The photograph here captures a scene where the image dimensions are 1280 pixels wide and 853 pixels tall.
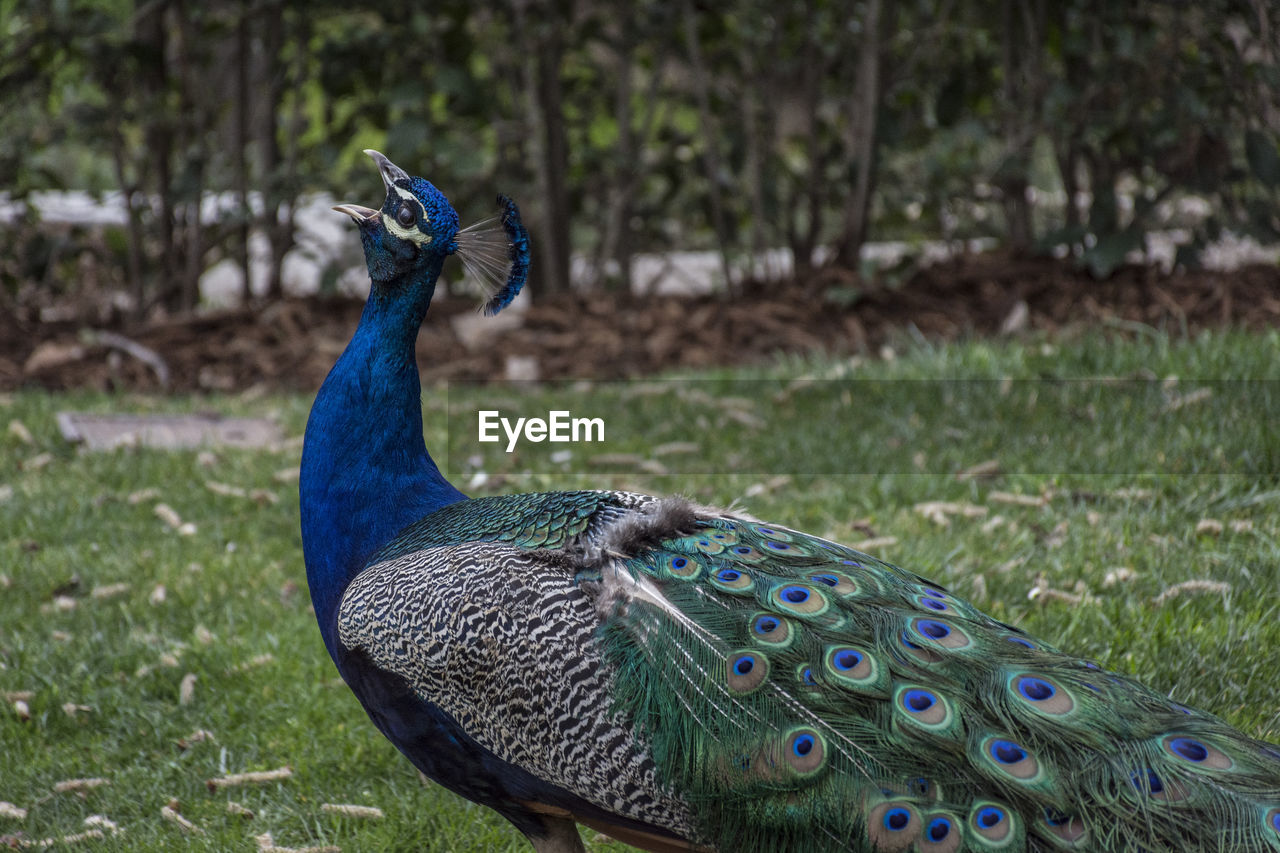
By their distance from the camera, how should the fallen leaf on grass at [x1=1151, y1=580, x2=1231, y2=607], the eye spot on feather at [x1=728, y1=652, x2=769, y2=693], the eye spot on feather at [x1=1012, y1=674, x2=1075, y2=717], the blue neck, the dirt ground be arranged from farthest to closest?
Result: the dirt ground, the fallen leaf on grass at [x1=1151, y1=580, x2=1231, y2=607], the blue neck, the eye spot on feather at [x1=728, y1=652, x2=769, y2=693], the eye spot on feather at [x1=1012, y1=674, x2=1075, y2=717]

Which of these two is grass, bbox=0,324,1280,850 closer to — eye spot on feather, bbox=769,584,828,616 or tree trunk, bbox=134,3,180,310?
eye spot on feather, bbox=769,584,828,616

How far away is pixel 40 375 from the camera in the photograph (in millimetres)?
6738

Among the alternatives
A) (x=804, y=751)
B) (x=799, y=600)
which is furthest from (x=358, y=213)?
(x=804, y=751)

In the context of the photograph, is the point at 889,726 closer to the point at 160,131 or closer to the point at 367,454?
the point at 367,454

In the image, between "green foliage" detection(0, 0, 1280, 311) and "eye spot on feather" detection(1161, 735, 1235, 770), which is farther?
"green foliage" detection(0, 0, 1280, 311)

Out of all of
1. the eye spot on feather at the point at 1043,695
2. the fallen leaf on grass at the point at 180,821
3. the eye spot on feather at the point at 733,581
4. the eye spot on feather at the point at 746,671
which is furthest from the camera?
the fallen leaf on grass at the point at 180,821

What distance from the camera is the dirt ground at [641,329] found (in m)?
6.60

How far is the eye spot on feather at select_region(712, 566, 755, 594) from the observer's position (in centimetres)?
243

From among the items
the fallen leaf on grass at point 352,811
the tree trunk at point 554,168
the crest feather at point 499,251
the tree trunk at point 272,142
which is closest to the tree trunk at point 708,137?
the tree trunk at point 554,168

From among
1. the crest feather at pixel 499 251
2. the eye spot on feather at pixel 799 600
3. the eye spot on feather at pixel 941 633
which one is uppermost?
the crest feather at pixel 499 251

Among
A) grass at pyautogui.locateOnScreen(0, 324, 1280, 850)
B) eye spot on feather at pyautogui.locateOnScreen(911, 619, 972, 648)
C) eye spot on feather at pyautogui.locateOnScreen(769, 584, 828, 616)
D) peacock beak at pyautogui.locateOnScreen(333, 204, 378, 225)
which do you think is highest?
peacock beak at pyautogui.locateOnScreen(333, 204, 378, 225)

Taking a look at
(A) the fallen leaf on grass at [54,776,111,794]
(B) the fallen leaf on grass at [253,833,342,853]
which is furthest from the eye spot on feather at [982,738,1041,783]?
(A) the fallen leaf on grass at [54,776,111,794]

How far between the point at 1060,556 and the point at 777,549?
1911 mm

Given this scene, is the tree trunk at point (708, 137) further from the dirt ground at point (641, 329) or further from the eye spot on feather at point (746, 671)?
the eye spot on feather at point (746, 671)
